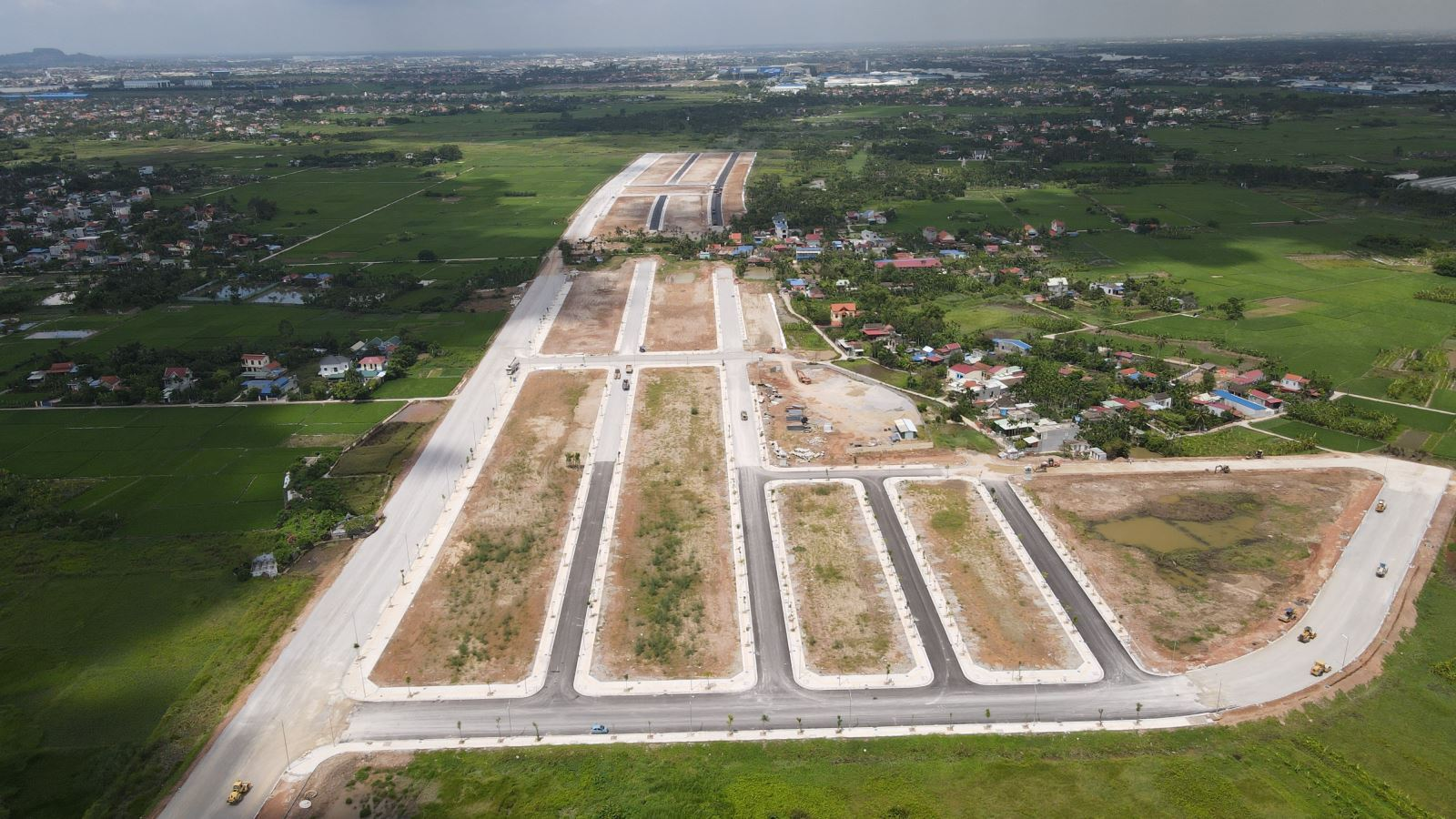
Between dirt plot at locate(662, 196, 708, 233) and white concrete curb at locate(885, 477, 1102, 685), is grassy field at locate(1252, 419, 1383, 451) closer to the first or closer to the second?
white concrete curb at locate(885, 477, 1102, 685)

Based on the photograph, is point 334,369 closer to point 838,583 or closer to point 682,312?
point 682,312

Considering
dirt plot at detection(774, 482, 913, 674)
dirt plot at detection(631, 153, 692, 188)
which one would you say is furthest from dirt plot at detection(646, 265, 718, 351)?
dirt plot at detection(631, 153, 692, 188)

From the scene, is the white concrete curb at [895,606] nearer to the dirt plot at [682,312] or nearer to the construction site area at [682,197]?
the dirt plot at [682,312]

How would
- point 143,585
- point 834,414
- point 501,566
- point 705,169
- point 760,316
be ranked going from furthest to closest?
1. point 705,169
2. point 760,316
3. point 834,414
4. point 501,566
5. point 143,585

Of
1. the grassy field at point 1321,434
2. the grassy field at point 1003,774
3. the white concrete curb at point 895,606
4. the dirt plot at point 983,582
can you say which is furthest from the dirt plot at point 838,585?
the grassy field at point 1321,434

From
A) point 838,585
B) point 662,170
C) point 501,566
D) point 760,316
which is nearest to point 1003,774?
point 838,585

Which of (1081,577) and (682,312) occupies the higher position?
(682,312)
